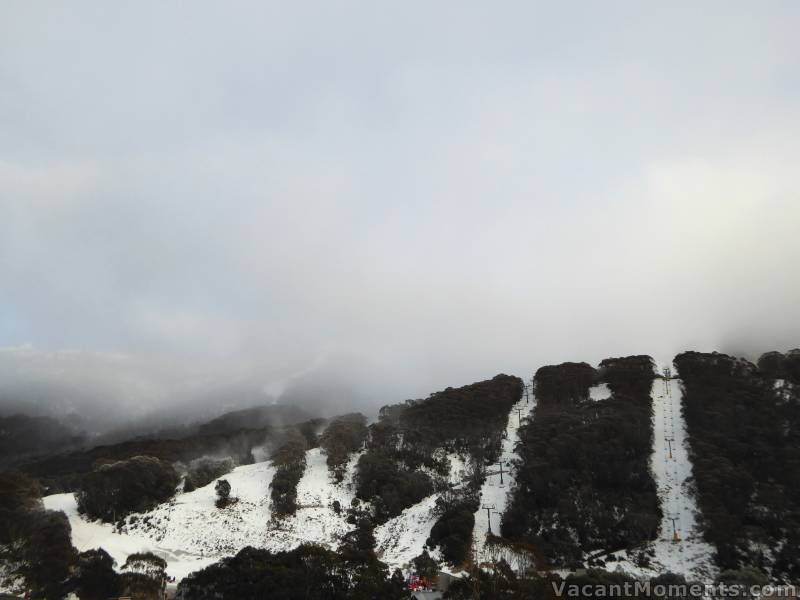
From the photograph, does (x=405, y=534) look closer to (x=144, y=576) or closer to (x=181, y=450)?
(x=144, y=576)

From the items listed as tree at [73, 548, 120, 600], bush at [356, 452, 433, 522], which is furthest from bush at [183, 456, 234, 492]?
tree at [73, 548, 120, 600]

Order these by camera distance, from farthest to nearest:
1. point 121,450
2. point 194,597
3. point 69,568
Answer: point 121,450
point 69,568
point 194,597

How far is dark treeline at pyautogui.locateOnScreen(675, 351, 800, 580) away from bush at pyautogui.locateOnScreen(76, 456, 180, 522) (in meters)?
55.9

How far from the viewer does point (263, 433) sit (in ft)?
324

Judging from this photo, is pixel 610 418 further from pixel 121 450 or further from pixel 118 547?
pixel 121 450

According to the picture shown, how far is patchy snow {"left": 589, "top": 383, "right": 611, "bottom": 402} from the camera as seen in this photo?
79500mm

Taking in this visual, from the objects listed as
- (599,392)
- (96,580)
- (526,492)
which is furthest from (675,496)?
(96,580)

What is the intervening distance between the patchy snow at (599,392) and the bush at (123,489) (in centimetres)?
5865

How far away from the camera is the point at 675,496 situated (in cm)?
5256

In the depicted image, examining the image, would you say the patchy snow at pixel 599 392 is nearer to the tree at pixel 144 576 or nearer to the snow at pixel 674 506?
the snow at pixel 674 506

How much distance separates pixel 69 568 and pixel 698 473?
5498cm

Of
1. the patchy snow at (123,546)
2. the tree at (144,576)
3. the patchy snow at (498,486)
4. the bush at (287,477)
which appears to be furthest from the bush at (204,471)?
the patchy snow at (498,486)

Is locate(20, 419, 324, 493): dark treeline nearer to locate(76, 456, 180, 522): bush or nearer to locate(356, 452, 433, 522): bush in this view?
locate(76, 456, 180, 522): bush

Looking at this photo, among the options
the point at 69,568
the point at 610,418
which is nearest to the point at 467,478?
the point at 610,418
